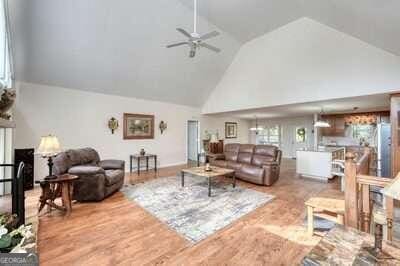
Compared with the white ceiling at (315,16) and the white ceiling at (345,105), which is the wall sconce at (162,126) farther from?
the white ceiling at (315,16)

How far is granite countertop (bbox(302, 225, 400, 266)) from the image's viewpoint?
116 cm

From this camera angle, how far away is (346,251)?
1.27 meters

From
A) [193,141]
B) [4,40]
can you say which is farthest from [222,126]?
[4,40]

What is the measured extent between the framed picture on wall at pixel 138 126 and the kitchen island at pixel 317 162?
5.05 metres

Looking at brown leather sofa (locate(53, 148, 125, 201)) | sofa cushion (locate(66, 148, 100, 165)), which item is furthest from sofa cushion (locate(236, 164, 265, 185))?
sofa cushion (locate(66, 148, 100, 165))

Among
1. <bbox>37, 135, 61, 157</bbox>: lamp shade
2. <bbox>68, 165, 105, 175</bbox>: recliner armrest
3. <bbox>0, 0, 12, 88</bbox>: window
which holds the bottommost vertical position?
<bbox>68, 165, 105, 175</bbox>: recliner armrest

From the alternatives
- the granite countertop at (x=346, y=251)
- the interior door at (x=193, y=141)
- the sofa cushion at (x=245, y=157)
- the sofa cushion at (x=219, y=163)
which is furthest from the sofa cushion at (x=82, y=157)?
the interior door at (x=193, y=141)

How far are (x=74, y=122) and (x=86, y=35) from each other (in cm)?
249

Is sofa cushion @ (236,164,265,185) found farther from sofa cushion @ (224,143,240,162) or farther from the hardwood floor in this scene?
A: the hardwood floor

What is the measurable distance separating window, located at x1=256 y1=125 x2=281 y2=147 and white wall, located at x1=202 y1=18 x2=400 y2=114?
512 centimetres

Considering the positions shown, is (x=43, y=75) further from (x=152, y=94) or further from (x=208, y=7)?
(x=208, y=7)

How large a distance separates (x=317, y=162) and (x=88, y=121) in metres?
6.69

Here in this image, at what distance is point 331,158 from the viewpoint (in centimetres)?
549

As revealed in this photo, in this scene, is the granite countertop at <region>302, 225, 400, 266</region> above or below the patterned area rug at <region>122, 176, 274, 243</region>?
above
